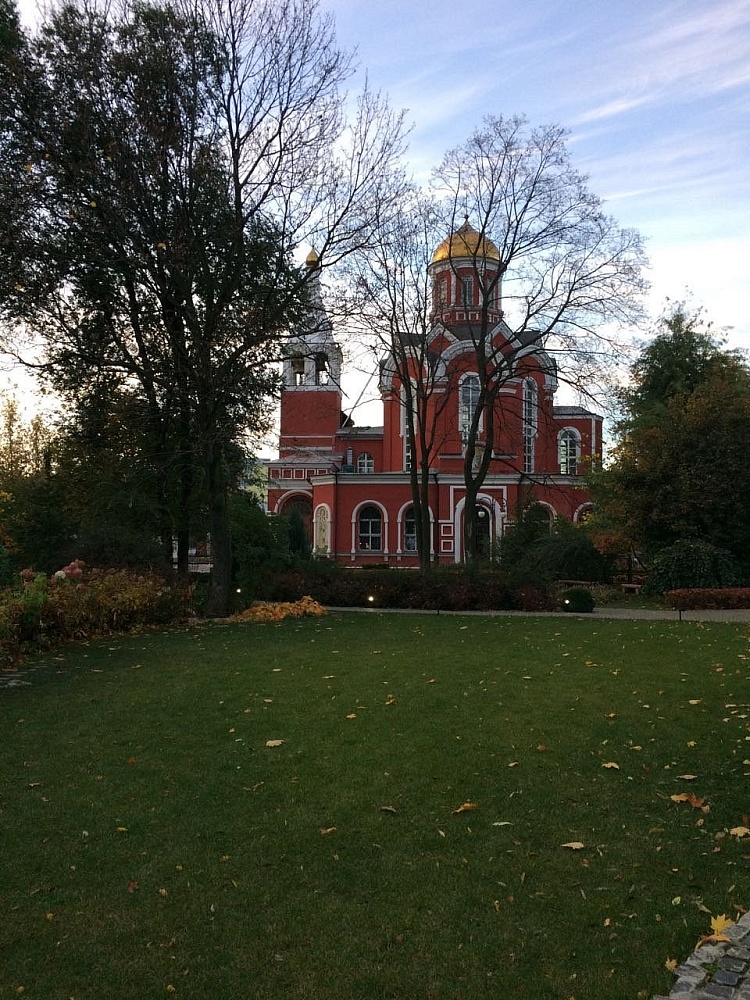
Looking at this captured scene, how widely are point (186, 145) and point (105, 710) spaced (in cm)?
1257

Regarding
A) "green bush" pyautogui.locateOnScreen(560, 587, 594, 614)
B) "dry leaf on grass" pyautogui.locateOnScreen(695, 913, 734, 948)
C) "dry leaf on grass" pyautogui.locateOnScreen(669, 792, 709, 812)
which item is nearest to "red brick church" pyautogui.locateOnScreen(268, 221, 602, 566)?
"green bush" pyautogui.locateOnScreen(560, 587, 594, 614)

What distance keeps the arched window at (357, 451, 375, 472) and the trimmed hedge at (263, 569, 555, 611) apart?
27.5 metres

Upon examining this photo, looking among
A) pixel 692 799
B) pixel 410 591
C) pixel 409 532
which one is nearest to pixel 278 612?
pixel 410 591

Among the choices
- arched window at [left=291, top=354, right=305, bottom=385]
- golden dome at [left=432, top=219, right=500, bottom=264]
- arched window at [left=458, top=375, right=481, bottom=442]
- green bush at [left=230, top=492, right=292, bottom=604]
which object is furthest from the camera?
arched window at [left=458, top=375, right=481, bottom=442]

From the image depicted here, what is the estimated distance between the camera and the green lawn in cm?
322

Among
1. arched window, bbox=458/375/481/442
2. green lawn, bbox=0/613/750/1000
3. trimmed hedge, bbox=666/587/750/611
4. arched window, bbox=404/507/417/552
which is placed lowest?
green lawn, bbox=0/613/750/1000

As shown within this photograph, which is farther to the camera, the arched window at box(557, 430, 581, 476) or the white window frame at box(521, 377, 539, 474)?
the arched window at box(557, 430, 581, 476)

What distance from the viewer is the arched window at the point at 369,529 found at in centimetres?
3934

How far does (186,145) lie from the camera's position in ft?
51.9

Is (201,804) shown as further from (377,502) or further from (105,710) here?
(377,502)

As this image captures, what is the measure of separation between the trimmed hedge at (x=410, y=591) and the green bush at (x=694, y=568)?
15.9ft

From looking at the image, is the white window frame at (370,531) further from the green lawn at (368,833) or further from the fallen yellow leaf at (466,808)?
the fallen yellow leaf at (466,808)

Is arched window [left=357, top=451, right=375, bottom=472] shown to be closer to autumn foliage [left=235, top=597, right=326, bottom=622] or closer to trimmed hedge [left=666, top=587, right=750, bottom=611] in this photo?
trimmed hedge [left=666, top=587, right=750, bottom=611]

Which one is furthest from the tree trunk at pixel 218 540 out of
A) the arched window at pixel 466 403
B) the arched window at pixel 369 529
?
the arched window at pixel 369 529
